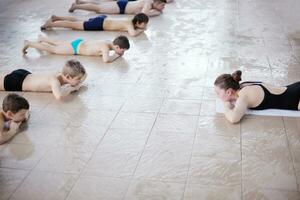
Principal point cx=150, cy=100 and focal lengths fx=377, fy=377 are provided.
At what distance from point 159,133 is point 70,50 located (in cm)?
195

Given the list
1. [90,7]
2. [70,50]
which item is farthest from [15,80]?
[90,7]

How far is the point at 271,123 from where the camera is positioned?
2684 millimetres

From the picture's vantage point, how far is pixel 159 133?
8.59 ft

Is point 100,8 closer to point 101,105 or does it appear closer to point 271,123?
point 101,105

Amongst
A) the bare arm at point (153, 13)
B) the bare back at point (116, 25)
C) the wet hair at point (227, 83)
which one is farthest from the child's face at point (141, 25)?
the wet hair at point (227, 83)

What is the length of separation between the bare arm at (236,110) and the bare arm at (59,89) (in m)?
1.32

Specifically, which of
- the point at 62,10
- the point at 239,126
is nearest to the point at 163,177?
the point at 239,126

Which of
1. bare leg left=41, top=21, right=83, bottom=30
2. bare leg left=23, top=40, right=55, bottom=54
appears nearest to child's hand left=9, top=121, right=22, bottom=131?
bare leg left=23, top=40, right=55, bottom=54

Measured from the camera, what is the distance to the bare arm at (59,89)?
3.10 meters

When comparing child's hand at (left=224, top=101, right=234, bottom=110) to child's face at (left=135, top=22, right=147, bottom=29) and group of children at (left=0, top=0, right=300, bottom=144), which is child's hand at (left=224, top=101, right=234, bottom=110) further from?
child's face at (left=135, top=22, right=147, bottom=29)

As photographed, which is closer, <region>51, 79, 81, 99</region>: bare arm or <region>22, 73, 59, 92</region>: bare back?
<region>51, 79, 81, 99</region>: bare arm

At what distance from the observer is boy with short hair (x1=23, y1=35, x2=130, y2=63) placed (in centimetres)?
391

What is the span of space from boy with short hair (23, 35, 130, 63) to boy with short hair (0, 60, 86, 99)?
0.74m

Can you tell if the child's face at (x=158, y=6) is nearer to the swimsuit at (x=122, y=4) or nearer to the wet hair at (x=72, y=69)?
the swimsuit at (x=122, y=4)
